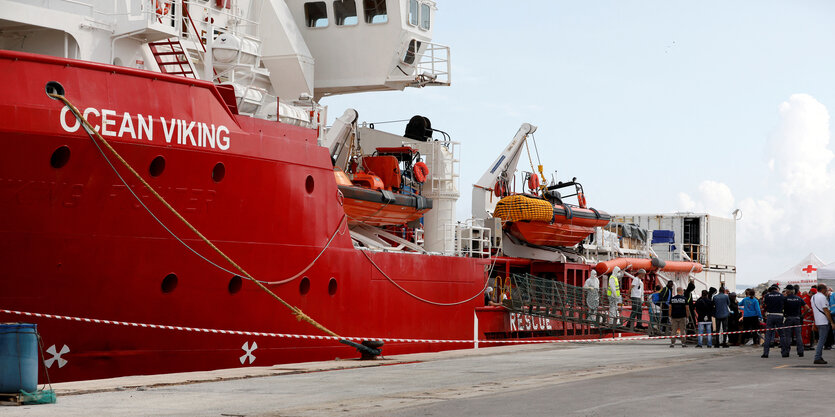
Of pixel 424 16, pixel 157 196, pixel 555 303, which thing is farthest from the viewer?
pixel 555 303

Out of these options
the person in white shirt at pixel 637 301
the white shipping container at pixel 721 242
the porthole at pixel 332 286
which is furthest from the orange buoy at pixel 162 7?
the white shipping container at pixel 721 242

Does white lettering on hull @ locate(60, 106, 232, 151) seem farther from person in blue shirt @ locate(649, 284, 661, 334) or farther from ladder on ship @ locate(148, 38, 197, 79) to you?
person in blue shirt @ locate(649, 284, 661, 334)

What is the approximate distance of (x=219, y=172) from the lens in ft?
44.1

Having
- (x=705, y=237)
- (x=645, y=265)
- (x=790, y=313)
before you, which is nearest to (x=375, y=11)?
(x=790, y=313)

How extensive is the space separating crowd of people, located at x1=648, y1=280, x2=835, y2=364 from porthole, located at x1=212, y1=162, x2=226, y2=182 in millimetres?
8981

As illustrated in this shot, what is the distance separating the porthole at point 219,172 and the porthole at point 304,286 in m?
2.39

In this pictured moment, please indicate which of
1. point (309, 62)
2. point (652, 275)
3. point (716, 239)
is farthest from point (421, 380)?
point (716, 239)

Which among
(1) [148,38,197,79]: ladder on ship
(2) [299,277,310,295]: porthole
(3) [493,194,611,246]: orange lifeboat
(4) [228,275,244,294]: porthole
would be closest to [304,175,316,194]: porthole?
(2) [299,277,310,295]: porthole

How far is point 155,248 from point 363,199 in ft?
17.6

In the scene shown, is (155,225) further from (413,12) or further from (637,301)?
(637,301)

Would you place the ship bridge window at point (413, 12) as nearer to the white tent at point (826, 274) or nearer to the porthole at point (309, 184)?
the porthole at point (309, 184)

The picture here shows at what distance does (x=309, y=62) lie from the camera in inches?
759

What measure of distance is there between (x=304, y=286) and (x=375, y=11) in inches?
293

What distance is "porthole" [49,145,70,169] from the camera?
11.8 metres
